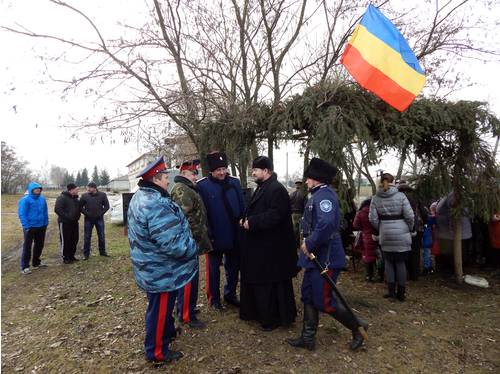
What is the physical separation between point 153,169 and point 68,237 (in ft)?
20.9

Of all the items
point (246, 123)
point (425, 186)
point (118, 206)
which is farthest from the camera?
point (118, 206)

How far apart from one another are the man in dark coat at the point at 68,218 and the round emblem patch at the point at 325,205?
711 centimetres

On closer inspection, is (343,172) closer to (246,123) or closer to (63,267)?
(246,123)

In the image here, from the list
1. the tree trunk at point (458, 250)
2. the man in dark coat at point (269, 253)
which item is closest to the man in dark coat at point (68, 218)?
the man in dark coat at point (269, 253)

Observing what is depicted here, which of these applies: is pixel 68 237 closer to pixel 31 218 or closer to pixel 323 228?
pixel 31 218

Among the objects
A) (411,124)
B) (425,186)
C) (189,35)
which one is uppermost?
(189,35)

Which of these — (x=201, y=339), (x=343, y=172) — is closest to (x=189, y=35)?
(x=343, y=172)

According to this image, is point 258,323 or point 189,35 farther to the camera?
point 189,35

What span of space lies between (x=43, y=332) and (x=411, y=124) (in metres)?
5.80

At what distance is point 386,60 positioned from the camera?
4.38 m

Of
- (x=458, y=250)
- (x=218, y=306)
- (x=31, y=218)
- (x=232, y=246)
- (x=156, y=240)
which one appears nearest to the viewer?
(x=156, y=240)

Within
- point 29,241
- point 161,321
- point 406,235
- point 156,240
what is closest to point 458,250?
point 406,235

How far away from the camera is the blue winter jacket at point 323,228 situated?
343 cm

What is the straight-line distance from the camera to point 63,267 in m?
8.12
